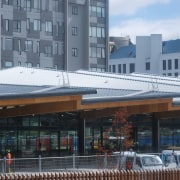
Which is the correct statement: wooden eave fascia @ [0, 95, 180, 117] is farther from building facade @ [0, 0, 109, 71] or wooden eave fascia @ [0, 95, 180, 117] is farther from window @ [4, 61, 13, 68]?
building facade @ [0, 0, 109, 71]

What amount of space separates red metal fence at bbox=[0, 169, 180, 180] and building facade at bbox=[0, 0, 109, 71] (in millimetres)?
56381

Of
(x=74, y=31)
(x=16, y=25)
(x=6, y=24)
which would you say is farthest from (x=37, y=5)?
(x=74, y=31)

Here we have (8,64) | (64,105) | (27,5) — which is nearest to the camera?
(64,105)

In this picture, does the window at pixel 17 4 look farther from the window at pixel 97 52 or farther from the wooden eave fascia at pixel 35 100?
the wooden eave fascia at pixel 35 100

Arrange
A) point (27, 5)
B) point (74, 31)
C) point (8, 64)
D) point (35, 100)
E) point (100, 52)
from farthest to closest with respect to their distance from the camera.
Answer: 1. point (100, 52)
2. point (74, 31)
3. point (27, 5)
4. point (8, 64)
5. point (35, 100)

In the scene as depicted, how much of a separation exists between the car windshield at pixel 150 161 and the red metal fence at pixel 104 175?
6643 millimetres

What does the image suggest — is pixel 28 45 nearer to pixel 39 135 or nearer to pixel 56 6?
pixel 56 6

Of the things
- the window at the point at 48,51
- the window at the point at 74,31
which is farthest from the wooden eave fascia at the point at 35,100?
the window at the point at 74,31

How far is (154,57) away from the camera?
137 metres

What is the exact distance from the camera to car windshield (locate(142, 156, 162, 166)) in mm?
30661

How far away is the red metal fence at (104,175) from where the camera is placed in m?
20.0

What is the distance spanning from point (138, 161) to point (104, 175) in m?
9.14

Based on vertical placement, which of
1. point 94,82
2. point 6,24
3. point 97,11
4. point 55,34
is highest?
point 97,11

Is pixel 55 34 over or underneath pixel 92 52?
over
